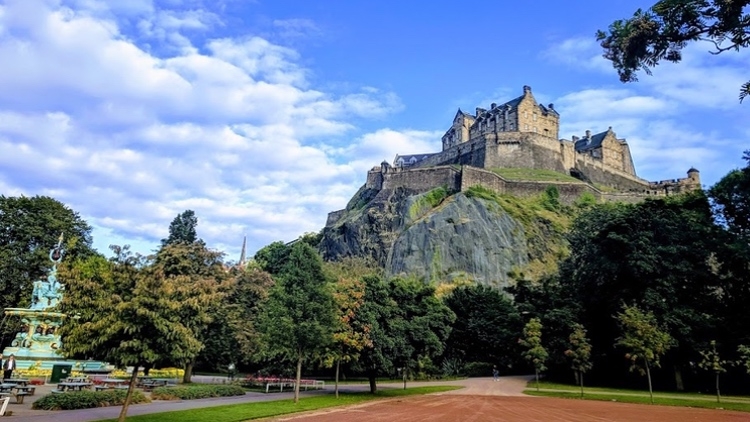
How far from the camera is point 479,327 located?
5375cm

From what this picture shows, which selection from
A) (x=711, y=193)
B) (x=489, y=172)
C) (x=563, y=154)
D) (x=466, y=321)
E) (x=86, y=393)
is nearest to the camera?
(x=86, y=393)

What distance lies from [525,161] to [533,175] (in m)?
4.59

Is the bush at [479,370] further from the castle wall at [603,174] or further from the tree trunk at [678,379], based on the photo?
the castle wall at [603,174]

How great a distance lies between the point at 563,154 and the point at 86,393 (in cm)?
9384

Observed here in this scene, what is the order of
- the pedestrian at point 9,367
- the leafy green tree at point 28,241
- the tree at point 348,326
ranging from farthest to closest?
the leafy green tree at point 28,241 < the tree at point 348,326 < the pedestrian at point 9,367

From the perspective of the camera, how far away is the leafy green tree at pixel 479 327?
53.5 metres

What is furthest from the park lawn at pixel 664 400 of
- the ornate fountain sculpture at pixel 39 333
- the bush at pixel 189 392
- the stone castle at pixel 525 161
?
the stone castle at pixel 525 161

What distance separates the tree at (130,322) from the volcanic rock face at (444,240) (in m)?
57.5

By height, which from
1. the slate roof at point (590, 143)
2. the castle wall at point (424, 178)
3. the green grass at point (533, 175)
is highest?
the slate roof at point (590, 143)

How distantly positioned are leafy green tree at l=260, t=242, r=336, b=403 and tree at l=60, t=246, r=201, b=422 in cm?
1040

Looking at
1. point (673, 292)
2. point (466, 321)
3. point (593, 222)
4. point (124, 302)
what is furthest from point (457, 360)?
point (124, 302)

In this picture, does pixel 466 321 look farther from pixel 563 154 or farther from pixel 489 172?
pixel 563 154

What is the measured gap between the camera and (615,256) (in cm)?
4053

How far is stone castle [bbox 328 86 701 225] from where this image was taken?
276ft
